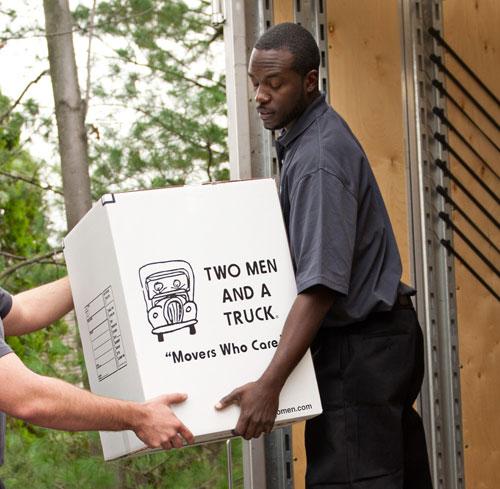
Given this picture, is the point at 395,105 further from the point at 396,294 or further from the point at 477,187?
the point at 396,294

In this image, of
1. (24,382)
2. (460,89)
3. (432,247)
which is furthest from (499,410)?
(24,382)

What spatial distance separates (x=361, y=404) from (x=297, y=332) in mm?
238

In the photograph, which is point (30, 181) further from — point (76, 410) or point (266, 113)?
point (76, 410)

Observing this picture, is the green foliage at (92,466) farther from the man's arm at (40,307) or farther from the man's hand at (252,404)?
the man's hand at (252,404)

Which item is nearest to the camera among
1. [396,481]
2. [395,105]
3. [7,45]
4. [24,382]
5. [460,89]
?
[24,382]

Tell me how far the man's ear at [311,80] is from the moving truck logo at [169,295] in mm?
486

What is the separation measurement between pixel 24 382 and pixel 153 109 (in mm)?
3771

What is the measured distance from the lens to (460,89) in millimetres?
3275

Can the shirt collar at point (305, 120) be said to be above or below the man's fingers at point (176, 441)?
above

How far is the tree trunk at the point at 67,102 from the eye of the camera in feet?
17.2

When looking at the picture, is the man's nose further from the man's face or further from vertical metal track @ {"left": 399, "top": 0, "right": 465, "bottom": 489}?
vertical metal track @ {"left": 399, "top": 0, "right": 465, "bottom": 489}

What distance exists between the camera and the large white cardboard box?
201 cm

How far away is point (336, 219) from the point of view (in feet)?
6.82

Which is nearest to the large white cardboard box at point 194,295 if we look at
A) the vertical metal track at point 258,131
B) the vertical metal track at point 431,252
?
the vertical metal track at point 258,131
